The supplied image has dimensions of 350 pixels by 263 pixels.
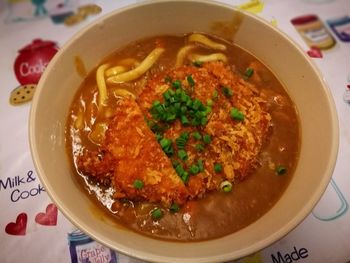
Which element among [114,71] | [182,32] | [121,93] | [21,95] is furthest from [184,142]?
[21,95]

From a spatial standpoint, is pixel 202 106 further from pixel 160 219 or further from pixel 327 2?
pixel 327 2

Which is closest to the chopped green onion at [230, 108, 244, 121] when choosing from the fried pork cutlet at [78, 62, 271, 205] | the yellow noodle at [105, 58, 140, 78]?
the fried pork cutlet at [78, 62, 271, 205]

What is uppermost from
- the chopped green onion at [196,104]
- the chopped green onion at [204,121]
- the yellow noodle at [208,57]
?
the yellow noodle at [208,57]

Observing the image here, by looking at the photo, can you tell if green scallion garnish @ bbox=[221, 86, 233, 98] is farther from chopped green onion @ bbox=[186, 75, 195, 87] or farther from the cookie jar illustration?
the cookie jar illustration

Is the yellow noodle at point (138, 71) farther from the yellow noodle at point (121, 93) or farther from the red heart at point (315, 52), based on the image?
the red heart at point (315, 52)

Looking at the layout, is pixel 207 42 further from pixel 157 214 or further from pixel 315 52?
pixel 157 214

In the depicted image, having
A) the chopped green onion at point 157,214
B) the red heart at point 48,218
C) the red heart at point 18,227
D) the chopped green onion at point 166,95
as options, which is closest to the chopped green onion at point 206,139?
the chopped green onion at point 166,95

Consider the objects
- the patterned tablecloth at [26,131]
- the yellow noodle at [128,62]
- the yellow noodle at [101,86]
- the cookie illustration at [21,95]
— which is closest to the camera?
the patterned tablecloth at [26,131]
